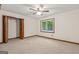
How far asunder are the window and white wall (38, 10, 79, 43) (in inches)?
23.9

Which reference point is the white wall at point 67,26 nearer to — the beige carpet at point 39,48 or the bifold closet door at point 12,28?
the beige carpet at point 39,48

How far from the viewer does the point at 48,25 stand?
8.35 m

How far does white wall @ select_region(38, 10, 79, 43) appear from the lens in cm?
522

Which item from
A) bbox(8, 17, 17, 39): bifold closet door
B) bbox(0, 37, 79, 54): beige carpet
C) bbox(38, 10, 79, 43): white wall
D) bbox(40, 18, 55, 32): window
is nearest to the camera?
bbox(0, 37, 79, 54): beige carpet

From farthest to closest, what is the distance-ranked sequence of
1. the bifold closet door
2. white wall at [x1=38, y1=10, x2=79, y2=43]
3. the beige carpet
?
the bifold closet door
white wall at [x1=38, y1=10, x2=79, y2=43]
the beige carpet

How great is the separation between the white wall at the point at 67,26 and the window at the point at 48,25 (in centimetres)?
61

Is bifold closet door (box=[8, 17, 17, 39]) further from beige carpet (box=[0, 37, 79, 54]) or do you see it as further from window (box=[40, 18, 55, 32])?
window (box=[40, 18, 55, 32])

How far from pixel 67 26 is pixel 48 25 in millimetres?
2709

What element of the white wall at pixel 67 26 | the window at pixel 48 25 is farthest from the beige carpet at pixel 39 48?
the window at pixel 48 25

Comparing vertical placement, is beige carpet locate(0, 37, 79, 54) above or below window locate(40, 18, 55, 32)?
below

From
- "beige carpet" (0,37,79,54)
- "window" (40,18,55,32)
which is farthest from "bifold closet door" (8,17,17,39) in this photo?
"window" (40,18,55,32)

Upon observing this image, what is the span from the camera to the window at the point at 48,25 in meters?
7.70

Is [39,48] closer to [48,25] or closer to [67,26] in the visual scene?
[67,26]
